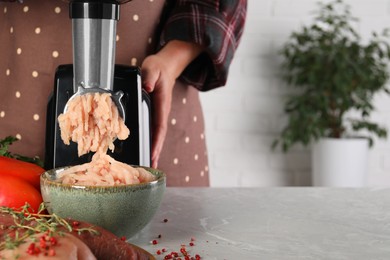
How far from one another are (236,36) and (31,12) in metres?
0.43

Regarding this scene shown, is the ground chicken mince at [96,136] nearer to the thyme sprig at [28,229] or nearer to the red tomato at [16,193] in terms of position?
the red tomato at [16,193]

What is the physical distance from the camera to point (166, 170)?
1467mm

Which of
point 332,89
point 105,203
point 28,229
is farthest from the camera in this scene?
point 332,89

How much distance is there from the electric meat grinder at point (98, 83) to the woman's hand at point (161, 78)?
17 centimetres

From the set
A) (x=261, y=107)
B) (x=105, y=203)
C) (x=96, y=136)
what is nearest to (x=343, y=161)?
(x=261, y=107)

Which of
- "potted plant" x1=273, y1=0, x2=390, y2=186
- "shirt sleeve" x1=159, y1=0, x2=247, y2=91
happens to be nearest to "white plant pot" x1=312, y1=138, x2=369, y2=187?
"potted plant" x1=273, y1=0, x2=390, y2=186

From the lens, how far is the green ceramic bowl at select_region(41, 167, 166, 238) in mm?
793

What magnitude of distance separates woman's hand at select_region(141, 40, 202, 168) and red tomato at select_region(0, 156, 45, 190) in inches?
13.5

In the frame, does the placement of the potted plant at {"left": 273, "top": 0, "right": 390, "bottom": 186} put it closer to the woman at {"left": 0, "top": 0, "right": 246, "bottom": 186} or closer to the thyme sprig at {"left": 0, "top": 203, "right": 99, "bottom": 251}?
the woman at {"left": 0, "top": 0, "right": 246, "bottom": 186}

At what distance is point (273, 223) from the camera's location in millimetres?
959

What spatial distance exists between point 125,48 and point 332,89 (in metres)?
1.95

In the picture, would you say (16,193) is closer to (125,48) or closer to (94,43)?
(94,43)

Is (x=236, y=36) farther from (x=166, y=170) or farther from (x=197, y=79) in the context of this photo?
(x=166, y=170)

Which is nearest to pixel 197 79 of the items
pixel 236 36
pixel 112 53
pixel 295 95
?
→ pixel 236 36
